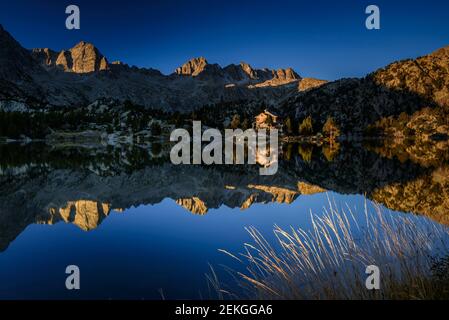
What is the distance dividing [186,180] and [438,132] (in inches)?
6904

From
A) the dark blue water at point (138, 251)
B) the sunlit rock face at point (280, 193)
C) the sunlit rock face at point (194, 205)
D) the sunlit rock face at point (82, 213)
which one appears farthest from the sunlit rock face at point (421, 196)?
the sunlit rock face at point (82, 213)

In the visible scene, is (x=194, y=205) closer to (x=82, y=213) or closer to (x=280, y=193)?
(x=82, y=213)

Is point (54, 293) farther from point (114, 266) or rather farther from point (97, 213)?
A: point (97, 213)

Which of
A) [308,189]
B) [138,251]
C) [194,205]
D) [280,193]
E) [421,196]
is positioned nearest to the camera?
[138,251]

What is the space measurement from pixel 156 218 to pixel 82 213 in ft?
14.4

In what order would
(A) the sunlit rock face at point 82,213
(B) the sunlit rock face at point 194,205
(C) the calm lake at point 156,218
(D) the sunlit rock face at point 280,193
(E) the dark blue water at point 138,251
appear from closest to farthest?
(E) the dark blue water at point 138,251, (C) the calm lake at point 156,218, (A) the sunlit rock face at point 82,213, (B) the sunlit rock face at point 194,205, (D) the sunlit rock face at point 280,193

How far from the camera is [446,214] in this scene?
65.5 feet

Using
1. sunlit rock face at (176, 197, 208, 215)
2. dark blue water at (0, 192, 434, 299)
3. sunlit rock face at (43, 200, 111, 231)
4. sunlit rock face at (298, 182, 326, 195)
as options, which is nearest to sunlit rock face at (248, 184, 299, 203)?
sunlit rock face at (298, 182, 326, 195)

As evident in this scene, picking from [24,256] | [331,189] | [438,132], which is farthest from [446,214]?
[438,132]

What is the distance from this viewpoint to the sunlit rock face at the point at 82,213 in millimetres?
21706

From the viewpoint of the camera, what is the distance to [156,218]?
24234 mm

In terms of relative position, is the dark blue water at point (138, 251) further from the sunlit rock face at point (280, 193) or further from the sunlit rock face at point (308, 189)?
the sunlit rock face at point (308, 189)

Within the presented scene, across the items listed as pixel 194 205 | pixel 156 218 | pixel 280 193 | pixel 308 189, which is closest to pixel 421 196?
pixel 308 189

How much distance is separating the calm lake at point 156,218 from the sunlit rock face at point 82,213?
0.09m
